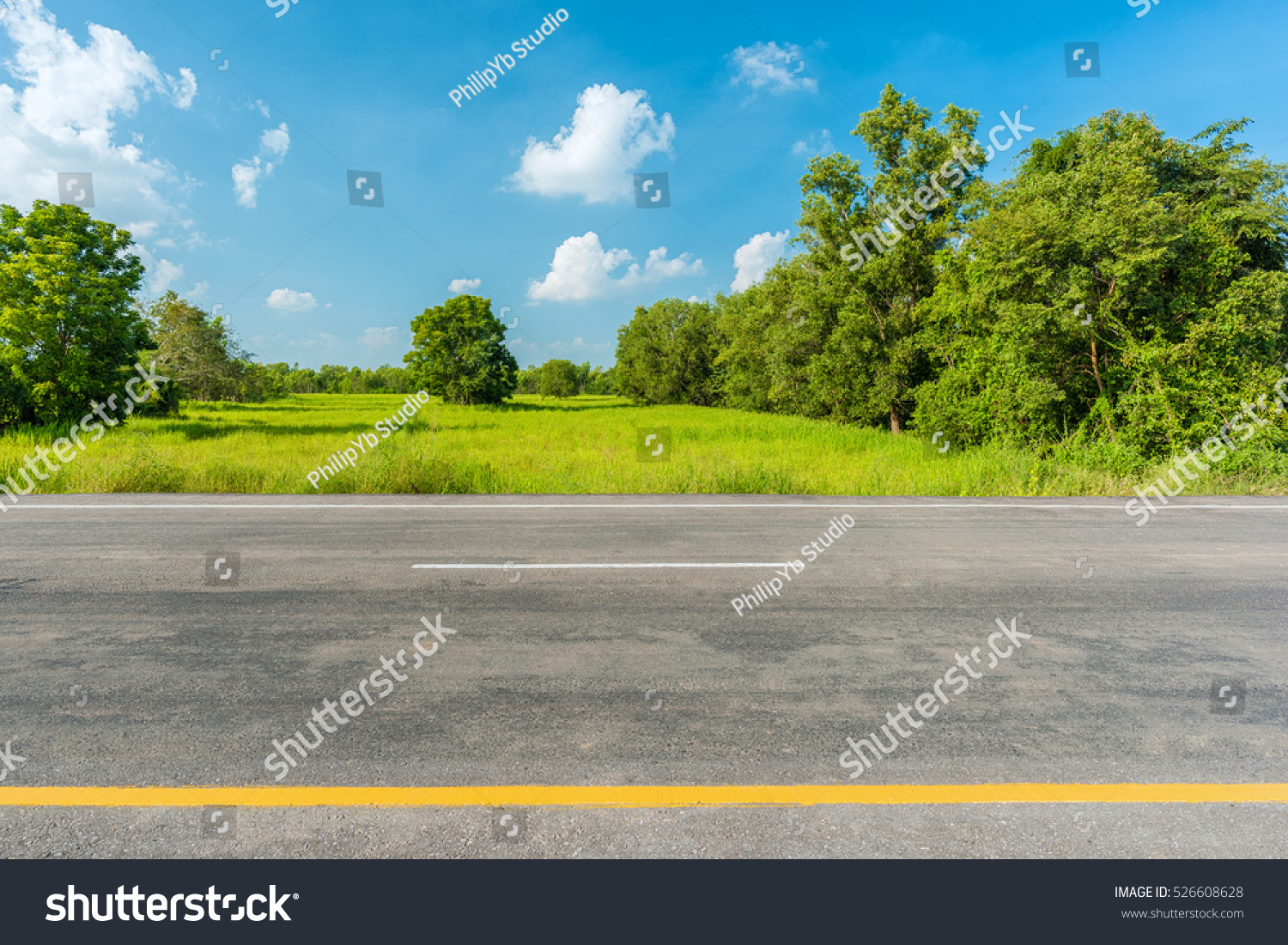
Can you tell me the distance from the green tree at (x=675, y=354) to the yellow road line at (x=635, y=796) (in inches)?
2724

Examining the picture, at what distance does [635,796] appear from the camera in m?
A: 2.55

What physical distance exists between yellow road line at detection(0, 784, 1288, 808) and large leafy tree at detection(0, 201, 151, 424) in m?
24.7

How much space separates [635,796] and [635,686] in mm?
941

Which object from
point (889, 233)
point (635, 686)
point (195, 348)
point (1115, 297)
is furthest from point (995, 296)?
point (195, 348)

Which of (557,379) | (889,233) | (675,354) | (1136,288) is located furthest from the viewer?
(557,379)

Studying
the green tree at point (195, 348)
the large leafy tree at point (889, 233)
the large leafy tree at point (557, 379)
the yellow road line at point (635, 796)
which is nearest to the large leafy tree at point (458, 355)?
the green tree at point (195, 348)

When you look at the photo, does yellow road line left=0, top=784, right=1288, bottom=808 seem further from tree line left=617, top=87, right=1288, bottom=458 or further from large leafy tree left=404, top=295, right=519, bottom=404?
large leafy tree left=404, top=295, right=519, bottom=404

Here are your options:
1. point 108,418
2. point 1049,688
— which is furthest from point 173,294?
point 1049,688

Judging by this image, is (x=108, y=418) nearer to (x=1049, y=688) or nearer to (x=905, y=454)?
(x=905, y=454)

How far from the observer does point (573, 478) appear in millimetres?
11844

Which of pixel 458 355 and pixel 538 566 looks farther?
pixel 458 355

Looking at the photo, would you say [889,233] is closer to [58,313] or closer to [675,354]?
[58,313]

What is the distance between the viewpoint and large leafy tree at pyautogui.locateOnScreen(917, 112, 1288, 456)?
529 inches
